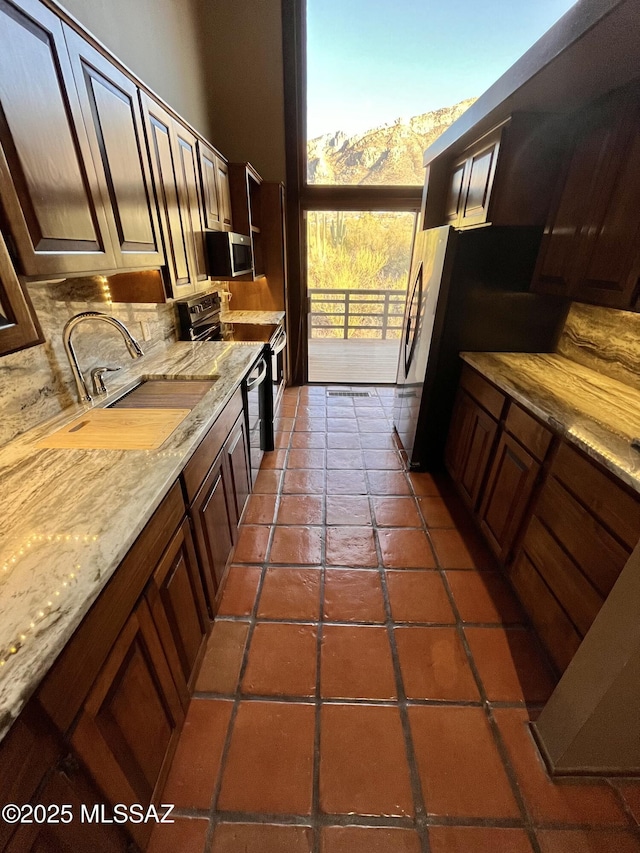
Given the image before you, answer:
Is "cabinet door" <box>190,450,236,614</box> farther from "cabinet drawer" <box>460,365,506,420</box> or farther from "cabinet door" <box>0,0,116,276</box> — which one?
"cabinet drawer" <box>460,365,506,420</box>

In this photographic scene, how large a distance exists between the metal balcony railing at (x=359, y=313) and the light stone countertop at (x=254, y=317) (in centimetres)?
178

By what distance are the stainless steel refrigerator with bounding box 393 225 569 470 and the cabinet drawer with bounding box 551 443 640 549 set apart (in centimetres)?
107

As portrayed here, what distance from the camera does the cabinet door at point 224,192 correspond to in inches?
93.1

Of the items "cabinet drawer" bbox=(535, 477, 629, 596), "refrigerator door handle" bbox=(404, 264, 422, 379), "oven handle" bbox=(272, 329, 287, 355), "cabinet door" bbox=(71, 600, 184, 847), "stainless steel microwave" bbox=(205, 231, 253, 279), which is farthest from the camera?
"oven handle" bbox=(272, 329, 287, 355)

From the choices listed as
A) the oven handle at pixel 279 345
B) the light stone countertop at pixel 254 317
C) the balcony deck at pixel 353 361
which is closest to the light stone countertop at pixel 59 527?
the oven handle at pixel 279 345

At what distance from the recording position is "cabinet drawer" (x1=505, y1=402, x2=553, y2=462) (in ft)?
4.71

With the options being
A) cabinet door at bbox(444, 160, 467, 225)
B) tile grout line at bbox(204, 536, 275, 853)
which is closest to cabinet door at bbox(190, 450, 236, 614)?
tile grout line at bbox(204, 536, 275, 853)

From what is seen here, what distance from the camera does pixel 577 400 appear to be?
1.53 meters

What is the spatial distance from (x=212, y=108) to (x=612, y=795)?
485 cm

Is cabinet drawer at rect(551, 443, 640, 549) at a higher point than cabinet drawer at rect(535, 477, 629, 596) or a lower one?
higher

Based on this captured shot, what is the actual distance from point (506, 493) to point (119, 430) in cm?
175

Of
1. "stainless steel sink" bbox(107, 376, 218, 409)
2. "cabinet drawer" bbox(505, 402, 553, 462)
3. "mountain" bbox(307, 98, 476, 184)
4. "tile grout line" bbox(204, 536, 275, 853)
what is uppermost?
"mountain" bbox(307, 98, 476, 184)

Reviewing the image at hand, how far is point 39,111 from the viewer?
896mm

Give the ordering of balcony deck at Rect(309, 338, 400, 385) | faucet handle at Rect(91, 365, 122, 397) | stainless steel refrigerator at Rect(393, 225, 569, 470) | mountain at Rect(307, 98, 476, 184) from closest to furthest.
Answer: faucet handle at Rect(91, 365, 122, 397) < stainless steel refrigerator at Rect(393, 225, 569, 470) < mountain at Rect(307, 98, 476, 184) < balcony deck at Rect(309, 338, 400, 385)
